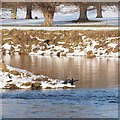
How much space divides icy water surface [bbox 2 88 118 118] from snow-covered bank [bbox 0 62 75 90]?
2.78 ft

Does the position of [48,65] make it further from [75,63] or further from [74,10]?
[74,10]

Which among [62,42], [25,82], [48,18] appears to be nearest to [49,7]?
[48,18]

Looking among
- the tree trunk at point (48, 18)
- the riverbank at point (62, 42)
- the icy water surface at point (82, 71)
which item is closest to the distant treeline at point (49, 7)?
the tree trunk at point (48, 18)

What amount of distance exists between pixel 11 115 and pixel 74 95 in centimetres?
400

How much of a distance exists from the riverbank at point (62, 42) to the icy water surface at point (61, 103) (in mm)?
19788

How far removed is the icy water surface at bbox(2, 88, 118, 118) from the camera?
16.4 meters

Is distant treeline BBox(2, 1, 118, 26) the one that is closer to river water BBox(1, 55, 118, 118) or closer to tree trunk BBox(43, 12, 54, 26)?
tree trunk BBox(43, 12, 54, 26)

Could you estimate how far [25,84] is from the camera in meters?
21.9

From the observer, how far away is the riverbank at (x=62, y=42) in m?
41.8

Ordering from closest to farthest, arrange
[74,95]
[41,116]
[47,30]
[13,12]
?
[41,116]
[74,95]
[47,30]
[13,12]

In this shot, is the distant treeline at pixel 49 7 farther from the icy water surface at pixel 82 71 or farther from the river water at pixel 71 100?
the river water at pixel 71 100

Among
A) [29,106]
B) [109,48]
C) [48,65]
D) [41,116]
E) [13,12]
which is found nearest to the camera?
[41,116]

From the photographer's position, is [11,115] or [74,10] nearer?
[11,115]

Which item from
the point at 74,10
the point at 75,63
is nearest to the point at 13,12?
the point at 74,10
